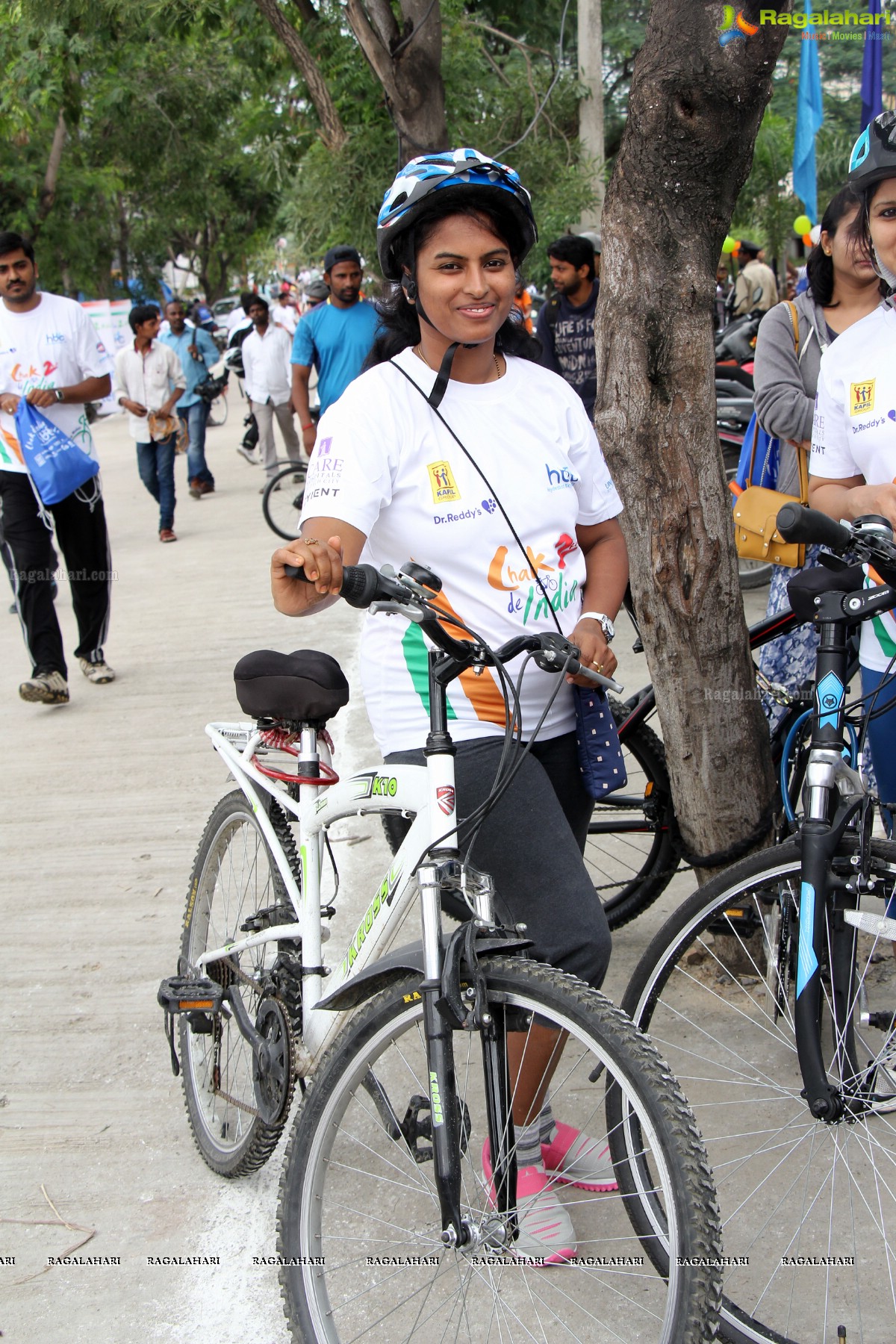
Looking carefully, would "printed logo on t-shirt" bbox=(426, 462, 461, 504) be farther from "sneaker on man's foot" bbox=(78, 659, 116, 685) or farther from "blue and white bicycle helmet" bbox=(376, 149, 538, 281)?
"sneaker on man's foot" bbox=(78, 659, 116, 685)

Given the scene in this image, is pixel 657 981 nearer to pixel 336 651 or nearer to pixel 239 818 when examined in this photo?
pixel 239 818

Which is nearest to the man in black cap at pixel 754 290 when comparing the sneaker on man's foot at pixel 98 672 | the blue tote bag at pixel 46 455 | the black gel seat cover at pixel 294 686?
the sneaker on man's foot at pixel 98 672

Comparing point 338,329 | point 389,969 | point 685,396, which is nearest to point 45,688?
point 338,329

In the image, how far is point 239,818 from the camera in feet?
10.1

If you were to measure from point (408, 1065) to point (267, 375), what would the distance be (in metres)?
11.1

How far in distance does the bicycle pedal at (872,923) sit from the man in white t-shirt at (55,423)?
518cm

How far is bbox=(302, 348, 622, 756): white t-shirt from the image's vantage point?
238 centimetres

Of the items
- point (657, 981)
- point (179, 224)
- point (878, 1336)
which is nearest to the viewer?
point (878, 1336)

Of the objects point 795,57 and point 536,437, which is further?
point 795,57

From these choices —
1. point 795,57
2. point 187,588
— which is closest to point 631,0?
point 795,57

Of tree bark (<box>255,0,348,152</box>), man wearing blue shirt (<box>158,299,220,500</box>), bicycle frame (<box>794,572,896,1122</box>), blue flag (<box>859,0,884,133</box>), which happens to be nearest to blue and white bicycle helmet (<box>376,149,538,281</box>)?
bicycle frame (<box>794,572,896,1122</box>)

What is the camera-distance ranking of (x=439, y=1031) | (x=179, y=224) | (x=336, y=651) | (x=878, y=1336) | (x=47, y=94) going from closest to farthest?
(x=439, y=1031)
(x=878, y=1336)
(x=336, y=651)
(x=47, y=94)
(x=179, y=224)

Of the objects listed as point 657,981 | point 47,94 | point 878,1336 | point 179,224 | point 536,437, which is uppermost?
point 179,224

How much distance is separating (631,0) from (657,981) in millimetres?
24127
